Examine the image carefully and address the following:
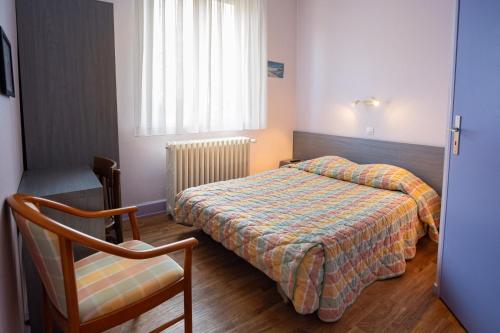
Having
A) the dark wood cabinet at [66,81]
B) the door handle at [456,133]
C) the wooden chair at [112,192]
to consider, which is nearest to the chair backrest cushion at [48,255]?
the wooden chair at [112,192]

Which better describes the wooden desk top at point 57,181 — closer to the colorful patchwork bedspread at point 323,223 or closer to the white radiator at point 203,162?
the colorful patchwork bedspread at point 323,223

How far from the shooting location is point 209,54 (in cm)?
383

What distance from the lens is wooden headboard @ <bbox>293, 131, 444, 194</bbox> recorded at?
3.33 meters

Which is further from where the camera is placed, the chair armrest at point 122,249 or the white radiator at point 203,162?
the white radiator at point 203,162

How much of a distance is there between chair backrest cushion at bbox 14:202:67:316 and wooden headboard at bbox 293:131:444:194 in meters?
3.25

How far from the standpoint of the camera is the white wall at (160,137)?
3414mm

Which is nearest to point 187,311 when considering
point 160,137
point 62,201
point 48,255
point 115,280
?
point 115,280

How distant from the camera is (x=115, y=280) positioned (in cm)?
155

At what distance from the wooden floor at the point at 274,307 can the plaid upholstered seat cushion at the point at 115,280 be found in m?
0.53

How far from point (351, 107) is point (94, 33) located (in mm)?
2891

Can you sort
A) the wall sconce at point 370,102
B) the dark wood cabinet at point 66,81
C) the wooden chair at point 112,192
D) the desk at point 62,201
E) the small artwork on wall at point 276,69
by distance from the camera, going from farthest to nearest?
the small artwork on wall at point 276,69 < the wall sconce at point 370,102 < the dark wood cabinet at point 66,81 < the wooden chair at point 112,192 < the desk at point 62,201

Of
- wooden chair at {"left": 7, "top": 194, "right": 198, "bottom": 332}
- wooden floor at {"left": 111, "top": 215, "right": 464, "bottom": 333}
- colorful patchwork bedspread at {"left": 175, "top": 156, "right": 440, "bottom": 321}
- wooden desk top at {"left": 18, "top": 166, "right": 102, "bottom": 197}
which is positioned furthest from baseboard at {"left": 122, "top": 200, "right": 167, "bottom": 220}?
wooden chair at {"left": 7, "top": 194, "right": 198, "bottom": 332}

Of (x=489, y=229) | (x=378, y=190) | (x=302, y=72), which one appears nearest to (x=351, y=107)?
(x=302, y=72)

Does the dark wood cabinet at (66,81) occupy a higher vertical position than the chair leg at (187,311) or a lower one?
higher
